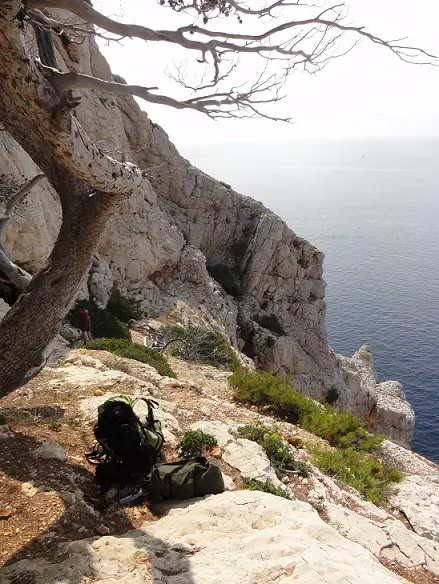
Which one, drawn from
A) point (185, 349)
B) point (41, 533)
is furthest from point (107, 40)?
point (185, 349)

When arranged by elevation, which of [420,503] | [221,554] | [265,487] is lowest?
[420,503]

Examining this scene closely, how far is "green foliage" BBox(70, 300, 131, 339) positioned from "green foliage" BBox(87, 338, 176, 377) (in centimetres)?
298

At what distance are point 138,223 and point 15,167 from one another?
11.6m

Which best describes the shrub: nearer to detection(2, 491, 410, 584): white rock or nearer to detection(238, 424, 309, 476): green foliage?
detection(238, 424, 309, 476): green foliage

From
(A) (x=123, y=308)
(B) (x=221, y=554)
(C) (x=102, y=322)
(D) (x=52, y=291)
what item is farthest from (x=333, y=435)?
(A) (x=123, y=308)

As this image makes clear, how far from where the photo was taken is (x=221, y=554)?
15.2ft

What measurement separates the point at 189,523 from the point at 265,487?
1.87 m

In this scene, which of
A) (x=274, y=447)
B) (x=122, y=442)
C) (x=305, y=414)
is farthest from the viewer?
(x=305, y=414)

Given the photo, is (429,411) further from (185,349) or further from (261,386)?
(261,386)

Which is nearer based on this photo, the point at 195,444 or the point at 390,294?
the point at 195,444

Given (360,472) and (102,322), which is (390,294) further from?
(360,472)

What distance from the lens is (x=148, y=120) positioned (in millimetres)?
31891

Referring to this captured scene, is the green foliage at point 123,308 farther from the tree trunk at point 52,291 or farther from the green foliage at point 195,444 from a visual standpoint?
the tree trunk at point 52,291

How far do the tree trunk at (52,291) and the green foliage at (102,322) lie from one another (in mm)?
12645
